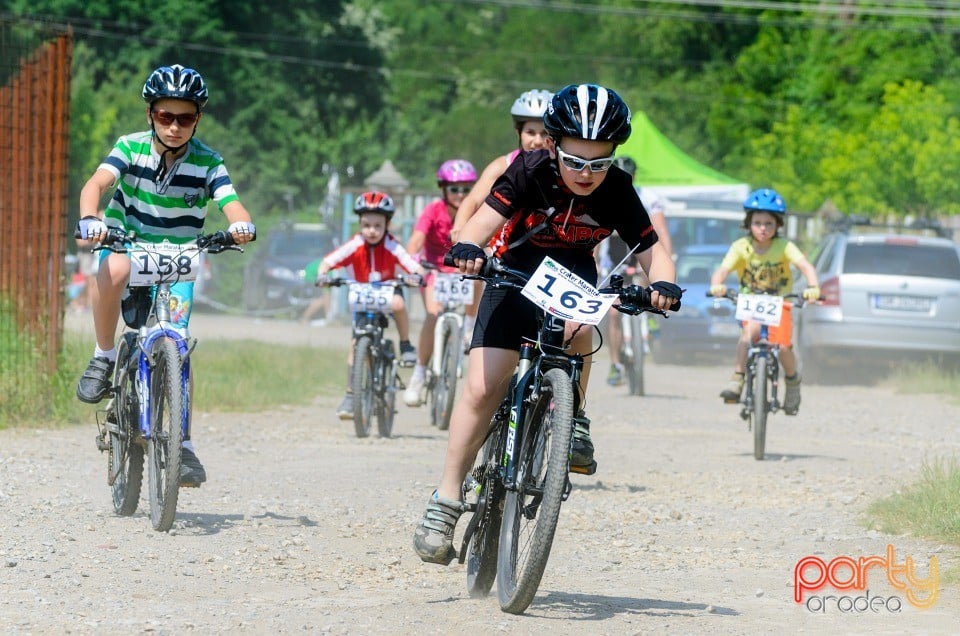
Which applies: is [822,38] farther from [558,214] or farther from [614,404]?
[558,214]

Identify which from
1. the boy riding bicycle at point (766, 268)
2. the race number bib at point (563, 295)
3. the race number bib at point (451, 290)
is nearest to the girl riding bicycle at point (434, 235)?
the race number bib at point (451, 290)

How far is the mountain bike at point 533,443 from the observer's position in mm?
5766

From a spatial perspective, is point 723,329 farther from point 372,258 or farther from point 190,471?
point 190,471

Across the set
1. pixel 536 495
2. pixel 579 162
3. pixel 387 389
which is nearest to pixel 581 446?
pixel 536 495

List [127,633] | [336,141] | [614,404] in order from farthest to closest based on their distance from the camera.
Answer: [336,141] < [614,404] < [127,633]

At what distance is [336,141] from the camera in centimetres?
5869

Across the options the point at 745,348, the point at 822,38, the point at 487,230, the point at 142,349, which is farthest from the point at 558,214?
the point at 822,38

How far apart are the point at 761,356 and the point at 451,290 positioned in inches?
91.4

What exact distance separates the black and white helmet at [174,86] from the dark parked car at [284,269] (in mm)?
25476

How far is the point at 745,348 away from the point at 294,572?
629cm

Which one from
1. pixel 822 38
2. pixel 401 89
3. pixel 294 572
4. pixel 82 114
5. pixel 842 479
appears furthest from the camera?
pixel 401 89

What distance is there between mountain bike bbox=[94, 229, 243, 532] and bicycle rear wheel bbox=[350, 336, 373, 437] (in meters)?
4.10

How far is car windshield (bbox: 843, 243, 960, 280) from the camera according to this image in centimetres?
2023

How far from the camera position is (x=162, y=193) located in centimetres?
806
